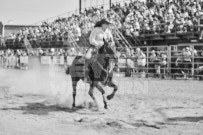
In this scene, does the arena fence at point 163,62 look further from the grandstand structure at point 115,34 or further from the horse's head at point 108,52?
the horse's head at point 108,52

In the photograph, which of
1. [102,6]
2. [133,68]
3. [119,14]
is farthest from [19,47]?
[133,68]

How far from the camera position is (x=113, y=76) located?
17500mm

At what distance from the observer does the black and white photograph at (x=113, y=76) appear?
610 centimetres

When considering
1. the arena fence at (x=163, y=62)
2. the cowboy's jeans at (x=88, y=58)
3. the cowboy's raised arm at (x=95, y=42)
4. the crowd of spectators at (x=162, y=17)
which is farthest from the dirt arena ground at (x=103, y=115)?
the crowd of spectators at (x=162, y=17)

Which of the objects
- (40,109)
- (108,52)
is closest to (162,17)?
(108,52)

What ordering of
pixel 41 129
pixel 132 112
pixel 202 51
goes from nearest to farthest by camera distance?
pixel 41 129, pixel 132 112, pixel 202 51

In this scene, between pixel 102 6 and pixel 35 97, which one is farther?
pixel 102 6

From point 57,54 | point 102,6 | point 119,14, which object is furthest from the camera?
point 102,6

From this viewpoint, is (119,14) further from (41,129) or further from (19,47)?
(41,129)

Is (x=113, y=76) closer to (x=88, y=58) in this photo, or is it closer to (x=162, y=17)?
(x=162, y=17)

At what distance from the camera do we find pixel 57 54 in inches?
819

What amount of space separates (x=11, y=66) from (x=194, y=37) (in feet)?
53.3

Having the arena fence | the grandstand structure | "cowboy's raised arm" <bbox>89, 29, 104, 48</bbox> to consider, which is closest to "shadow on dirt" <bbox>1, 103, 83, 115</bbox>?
"cowboy's raised arm" <bbox>89, 29, 104, 48</bbox>

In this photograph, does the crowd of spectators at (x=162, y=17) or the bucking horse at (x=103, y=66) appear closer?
the bucking horse at (x=103, y=66)
